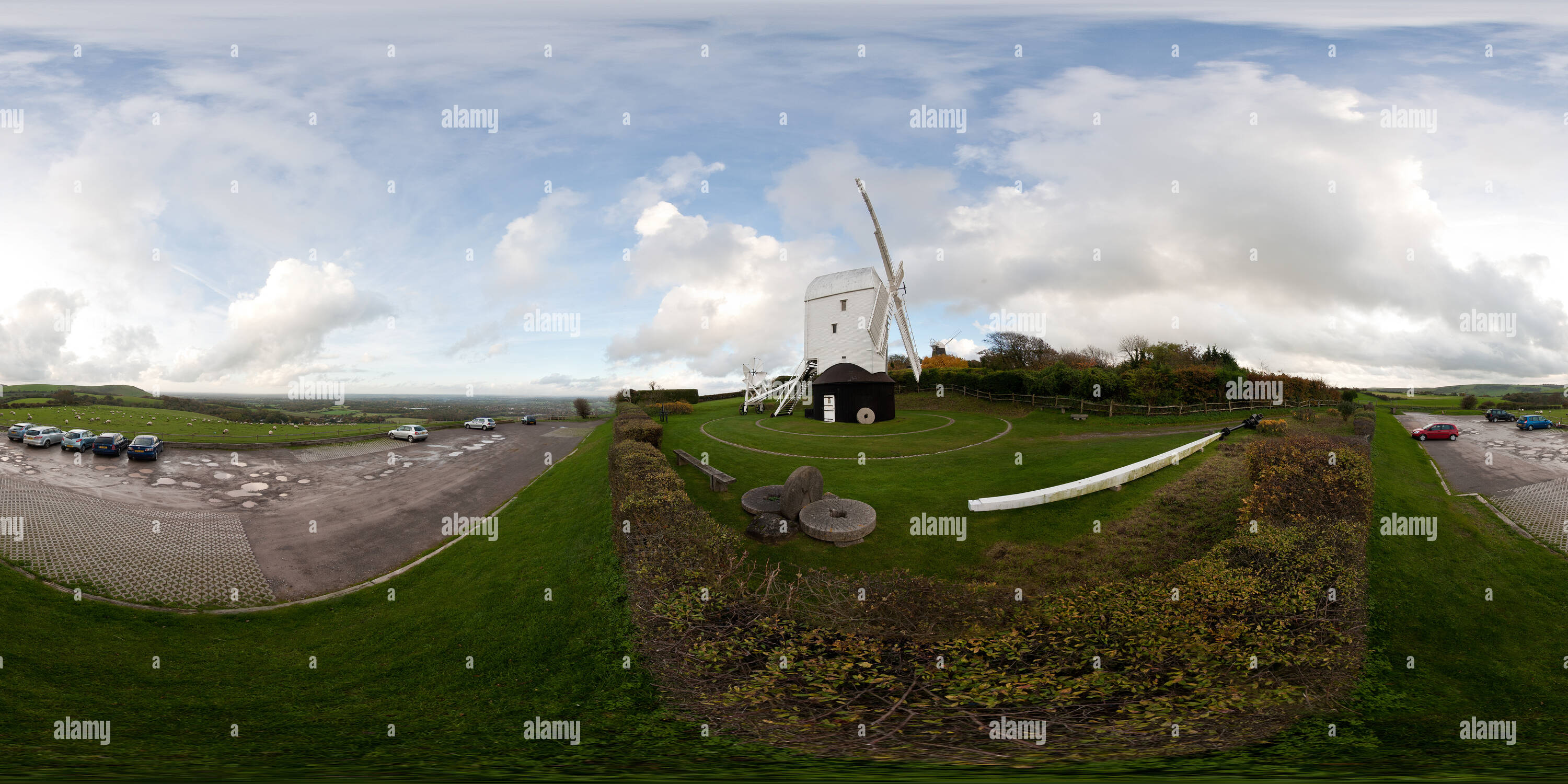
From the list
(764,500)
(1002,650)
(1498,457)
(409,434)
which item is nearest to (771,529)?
(764,500)

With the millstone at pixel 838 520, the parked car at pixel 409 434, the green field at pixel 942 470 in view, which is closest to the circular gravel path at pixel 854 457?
the green field at pixel 942 470

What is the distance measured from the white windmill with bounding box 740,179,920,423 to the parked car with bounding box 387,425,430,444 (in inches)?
937

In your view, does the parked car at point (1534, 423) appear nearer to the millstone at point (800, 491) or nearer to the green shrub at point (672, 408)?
the millstone at point (800, 491)

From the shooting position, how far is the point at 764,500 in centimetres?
1320

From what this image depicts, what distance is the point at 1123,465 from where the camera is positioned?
1566 centimetres

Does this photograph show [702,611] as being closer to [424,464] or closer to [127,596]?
[127,596]

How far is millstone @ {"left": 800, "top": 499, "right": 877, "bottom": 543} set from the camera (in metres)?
11.0

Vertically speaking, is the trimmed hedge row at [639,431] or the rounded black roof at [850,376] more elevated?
the rounded black roof at [850,376]

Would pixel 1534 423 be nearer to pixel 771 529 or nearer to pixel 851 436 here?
pixel 851 436

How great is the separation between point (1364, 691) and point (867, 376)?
24461mm

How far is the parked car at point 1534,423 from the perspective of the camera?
27328mm

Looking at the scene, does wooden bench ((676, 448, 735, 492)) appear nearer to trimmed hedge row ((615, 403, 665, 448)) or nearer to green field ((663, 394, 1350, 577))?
green field ((663, 394, 1350, 577))

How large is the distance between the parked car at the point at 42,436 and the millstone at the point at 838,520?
29.9 meters

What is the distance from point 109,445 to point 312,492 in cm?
858
